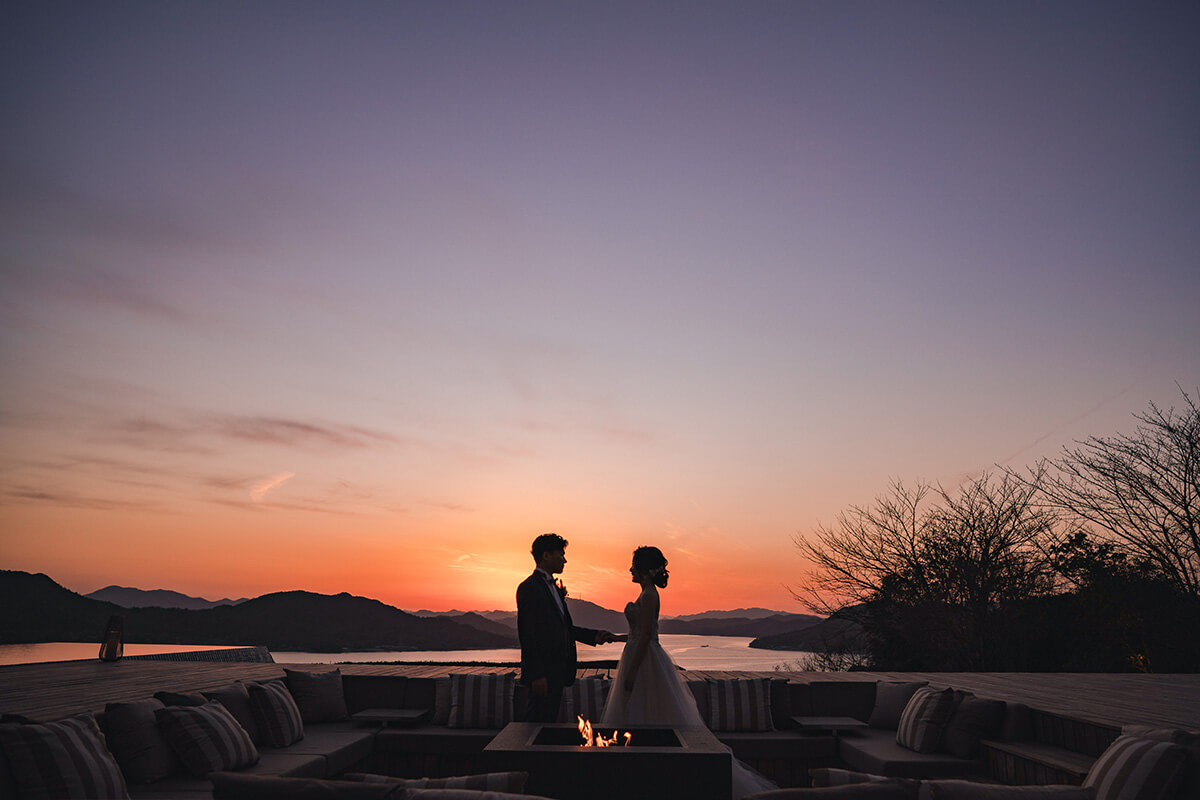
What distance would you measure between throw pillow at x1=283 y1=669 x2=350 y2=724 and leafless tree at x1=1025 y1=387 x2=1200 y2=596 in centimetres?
1460

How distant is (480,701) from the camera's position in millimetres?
6176

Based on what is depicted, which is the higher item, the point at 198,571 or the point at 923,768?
the point at 198,571

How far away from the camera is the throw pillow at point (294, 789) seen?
6.46 ft

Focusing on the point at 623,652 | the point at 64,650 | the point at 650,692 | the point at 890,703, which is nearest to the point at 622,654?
the point at 623,652

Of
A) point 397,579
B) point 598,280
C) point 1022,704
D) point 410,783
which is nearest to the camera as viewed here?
point 410,783

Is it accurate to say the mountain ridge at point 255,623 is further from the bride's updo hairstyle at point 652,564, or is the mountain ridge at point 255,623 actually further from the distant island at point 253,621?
the bride's updo hairstyle at point 652,564

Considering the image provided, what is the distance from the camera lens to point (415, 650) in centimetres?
1605

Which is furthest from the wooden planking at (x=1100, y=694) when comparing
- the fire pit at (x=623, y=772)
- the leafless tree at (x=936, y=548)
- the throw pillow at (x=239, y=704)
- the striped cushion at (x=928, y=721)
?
the leafless tree at (x=936, y=548)

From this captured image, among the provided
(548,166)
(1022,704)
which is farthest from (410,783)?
(548,166)

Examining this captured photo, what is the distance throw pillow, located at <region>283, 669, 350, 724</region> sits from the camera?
20.1 ft

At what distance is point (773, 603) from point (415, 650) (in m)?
8.48

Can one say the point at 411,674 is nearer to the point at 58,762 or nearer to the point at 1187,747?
the point at 58,762

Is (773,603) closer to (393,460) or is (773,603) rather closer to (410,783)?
(393,460)

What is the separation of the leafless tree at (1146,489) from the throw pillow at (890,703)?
1076cm
